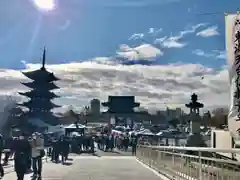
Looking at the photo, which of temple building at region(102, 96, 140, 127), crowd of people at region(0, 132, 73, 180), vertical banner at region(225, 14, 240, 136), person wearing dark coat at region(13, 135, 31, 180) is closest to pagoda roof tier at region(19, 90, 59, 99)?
temple building at region(102, 96, 140, 127)

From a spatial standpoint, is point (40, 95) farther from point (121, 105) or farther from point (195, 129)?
point (195, 129)

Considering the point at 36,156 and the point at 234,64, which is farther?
the point at 36,156

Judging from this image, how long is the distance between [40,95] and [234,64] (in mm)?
63172

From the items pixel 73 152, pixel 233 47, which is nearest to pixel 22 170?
pixel 233 47

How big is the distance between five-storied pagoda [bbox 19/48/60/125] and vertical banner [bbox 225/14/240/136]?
61756 mm

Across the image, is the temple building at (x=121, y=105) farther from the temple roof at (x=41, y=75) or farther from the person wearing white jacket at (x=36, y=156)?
the person wearing white jacket at (x=36, y=156)

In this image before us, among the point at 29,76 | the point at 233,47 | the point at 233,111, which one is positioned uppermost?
the point at 29,76

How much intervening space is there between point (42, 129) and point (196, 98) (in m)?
30.6

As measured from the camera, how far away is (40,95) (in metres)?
69.9

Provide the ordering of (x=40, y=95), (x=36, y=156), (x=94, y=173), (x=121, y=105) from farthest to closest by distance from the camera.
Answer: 1. (x=121, y=105)
2. (x=40, y=95)
3. (x=94, y=173)
4. (x=36, y=156)

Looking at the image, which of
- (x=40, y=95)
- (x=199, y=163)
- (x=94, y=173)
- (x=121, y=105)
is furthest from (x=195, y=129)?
(x=121, y=105)

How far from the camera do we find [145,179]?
569 inches

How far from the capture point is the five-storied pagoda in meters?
69.7

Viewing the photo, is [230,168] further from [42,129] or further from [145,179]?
[42,129]
